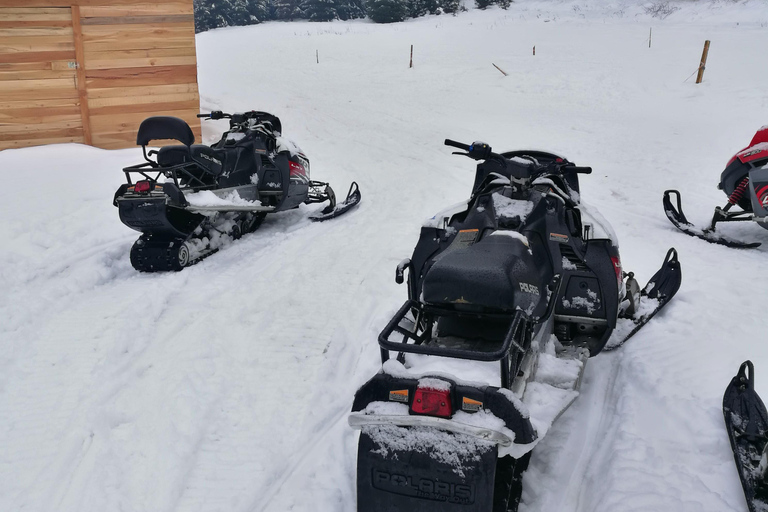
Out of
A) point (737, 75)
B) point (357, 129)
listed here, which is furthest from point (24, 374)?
point (737, 75)

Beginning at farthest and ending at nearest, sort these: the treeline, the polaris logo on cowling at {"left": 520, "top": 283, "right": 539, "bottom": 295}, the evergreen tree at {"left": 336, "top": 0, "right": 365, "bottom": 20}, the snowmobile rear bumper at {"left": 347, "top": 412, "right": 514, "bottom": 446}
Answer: the evergreen tree at {"left": 336, "top": 0, "right": 365, "bottom": 20}, the treeline, the polaris logo on cowling at {"left": 520, "top": 283, "right": 539, "bottom": 295}, the snowmobile rear bumper at {"left": 347, "top": 412, "right": 514, "bottom": 446}

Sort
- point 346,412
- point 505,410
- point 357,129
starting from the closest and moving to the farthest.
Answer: point 505,410
point 346,412
point 357,129

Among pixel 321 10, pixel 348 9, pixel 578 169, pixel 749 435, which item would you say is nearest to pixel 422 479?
pixel 749 435

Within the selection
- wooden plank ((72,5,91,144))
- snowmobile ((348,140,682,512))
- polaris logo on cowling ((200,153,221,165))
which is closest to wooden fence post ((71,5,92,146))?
wooden plank ((72,5,91,144))

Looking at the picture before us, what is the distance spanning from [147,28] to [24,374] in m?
6.91

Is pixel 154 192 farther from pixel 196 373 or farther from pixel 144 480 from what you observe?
pixel 144 480

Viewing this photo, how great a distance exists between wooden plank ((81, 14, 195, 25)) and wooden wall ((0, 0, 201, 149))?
14mm

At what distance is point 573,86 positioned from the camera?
50.8 feet

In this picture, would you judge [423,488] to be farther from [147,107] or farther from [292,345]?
[147,107]

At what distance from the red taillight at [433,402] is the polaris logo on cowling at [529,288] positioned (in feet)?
1.97

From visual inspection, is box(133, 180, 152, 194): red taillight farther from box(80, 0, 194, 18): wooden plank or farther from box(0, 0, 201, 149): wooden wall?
box(80, 0, 194, 18): wooden plank

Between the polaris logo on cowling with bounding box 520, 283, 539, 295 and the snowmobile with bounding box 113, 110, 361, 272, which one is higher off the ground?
the polaris logo on cowling with bounding box 520, 283, 539, 295

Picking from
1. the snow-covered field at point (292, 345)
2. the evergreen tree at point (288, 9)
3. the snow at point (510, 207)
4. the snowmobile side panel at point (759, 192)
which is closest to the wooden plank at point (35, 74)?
the snow-covered field at point (292, 345)

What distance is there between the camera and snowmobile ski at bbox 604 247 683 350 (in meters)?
3.82
